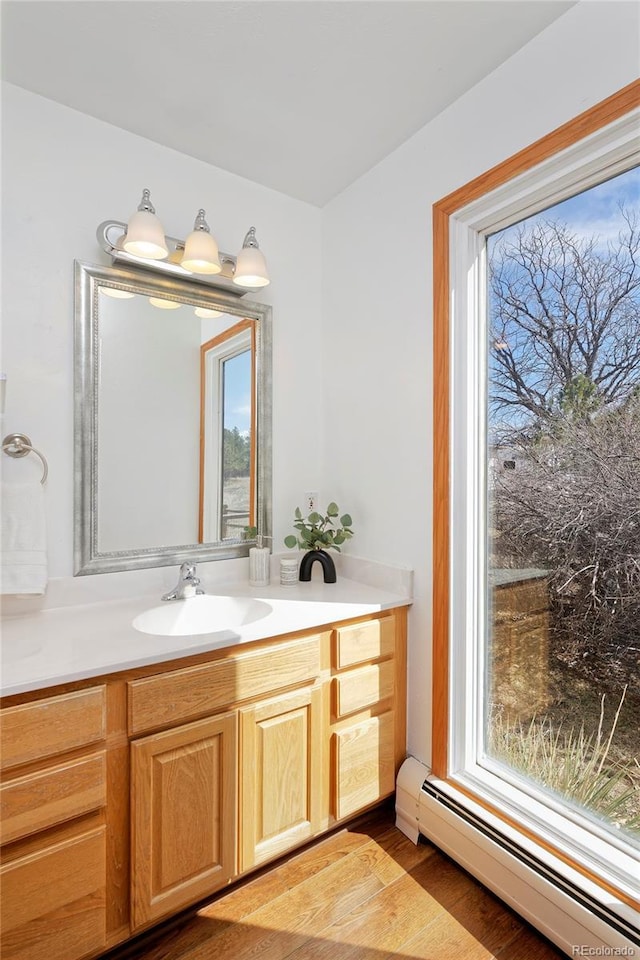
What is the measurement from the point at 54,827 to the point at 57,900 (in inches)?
6.8

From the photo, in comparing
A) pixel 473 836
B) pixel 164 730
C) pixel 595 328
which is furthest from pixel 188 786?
pixel 595 328

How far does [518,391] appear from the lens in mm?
1586

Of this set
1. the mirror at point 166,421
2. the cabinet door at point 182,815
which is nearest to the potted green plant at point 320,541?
the mirror at point 166,421

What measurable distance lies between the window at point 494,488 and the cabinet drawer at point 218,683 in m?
0.52

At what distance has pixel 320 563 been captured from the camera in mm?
2076

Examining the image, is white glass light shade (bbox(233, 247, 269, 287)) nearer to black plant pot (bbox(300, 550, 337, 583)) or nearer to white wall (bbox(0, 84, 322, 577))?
white wall (bbox(0, 84, 322, 577))

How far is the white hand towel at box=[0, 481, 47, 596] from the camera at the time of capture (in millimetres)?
1495

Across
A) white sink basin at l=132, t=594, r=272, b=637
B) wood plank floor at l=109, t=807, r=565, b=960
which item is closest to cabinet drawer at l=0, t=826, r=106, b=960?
wood plank floor at l=109, t=807, r=565, b=960

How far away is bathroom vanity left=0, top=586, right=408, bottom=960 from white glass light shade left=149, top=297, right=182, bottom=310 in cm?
113

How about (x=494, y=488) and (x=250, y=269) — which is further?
(x=250, y=269)

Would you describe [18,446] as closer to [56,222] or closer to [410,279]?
[56,222]

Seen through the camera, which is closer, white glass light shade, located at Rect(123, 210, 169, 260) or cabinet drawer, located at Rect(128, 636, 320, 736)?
cabinet drawer, located at Rect(128, 636, 320, 736)

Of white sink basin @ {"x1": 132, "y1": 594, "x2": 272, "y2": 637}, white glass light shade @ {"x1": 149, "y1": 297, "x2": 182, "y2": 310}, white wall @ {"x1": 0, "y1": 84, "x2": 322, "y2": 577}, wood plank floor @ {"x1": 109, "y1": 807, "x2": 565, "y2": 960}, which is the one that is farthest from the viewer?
white glass light shade @ {"x1": 149, "y1": 297, "x2": 182, "y2": 310}

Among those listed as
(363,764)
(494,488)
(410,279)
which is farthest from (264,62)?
(363,764)
